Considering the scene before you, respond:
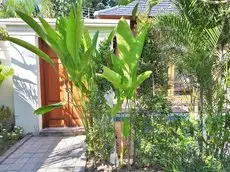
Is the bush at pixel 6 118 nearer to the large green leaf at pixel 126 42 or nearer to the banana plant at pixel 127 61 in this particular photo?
the banana plant at pixel 127 61

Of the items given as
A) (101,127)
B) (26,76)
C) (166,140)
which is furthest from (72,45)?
(26,76)

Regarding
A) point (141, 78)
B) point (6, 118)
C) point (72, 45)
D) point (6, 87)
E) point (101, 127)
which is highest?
point (72, 45)

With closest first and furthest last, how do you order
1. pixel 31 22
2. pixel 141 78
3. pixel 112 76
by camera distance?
pixel 112 76, pixel 141 78, pixel 31 22

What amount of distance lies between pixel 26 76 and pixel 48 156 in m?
2.97

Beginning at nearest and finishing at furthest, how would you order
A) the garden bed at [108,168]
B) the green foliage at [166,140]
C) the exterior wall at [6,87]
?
the green foliage at [166,140] → the garden bed at [108,168] → the exterior wall at [6,87]

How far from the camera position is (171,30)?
431cm

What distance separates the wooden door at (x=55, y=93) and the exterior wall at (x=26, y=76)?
1.14 ft

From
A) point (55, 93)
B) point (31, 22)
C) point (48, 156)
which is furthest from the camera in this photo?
point (55, 93)

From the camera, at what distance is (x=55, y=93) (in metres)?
8.02

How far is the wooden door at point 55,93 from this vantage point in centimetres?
789

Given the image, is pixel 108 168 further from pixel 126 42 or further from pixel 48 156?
pixel 126 42

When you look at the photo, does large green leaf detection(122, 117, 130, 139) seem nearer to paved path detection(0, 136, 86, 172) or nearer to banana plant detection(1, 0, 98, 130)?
banana plant detection(1, 0, 98, 130)

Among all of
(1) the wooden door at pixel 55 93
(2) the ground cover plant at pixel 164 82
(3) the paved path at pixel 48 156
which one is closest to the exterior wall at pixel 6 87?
(1) the wooden door at pixel 55 93

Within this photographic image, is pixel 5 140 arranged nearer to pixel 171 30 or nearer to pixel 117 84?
pixel 117 84
